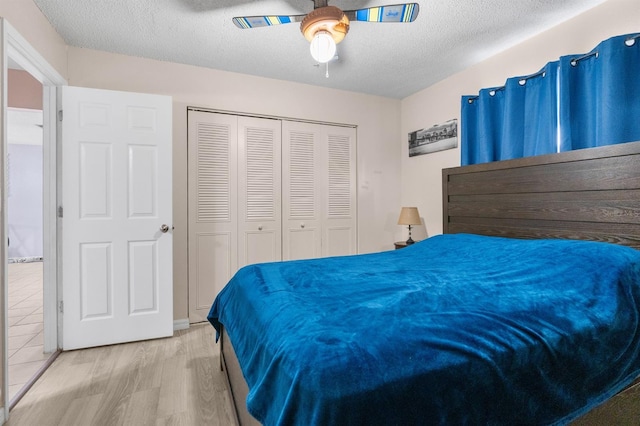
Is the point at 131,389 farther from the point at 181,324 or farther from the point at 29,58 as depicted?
the point at 29,58

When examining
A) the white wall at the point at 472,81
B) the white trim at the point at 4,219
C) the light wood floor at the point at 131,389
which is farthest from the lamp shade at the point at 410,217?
the white trim at the point at 4,219

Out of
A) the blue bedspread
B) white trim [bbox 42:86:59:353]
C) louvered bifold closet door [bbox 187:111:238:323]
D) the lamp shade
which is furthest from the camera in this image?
the lamp shade

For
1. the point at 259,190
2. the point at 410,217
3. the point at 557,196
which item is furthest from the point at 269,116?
the point at 557,196

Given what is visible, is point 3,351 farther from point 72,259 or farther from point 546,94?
point 546,94

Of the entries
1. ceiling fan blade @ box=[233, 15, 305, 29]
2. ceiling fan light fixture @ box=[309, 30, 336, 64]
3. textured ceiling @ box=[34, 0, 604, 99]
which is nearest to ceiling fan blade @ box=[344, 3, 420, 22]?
ceiling fan light fixture @ box=[309, 30, 336, 64]

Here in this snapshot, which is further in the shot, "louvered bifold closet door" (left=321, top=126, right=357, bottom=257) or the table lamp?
"louvered bifold closet door" (left=321, top=126, right=357, bottom=257)

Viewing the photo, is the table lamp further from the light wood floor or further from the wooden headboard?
the light wood floor

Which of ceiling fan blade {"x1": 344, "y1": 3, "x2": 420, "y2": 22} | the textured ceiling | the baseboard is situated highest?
the textured ceiling

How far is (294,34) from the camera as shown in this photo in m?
2.49

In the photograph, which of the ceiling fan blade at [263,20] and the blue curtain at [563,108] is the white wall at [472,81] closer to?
the blue curtain at [563,108]

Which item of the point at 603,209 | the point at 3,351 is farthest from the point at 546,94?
the point at 3,351

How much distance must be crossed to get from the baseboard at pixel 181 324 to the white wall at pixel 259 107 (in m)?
0.06

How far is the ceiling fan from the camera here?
165 centimetres

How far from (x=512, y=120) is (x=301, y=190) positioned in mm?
2089
